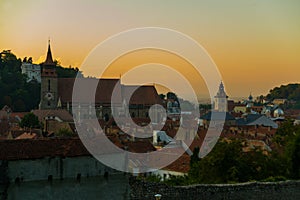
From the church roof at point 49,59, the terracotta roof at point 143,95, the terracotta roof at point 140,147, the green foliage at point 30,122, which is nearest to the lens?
the terracotta roof at point 140,147

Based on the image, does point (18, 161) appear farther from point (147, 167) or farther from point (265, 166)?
point (147, 167)

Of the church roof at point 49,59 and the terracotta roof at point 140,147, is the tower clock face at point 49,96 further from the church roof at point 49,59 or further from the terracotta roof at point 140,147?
the terracotta roof at point 140,147

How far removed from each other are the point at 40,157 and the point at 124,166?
2625 millimetres

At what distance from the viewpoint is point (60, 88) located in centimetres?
6981

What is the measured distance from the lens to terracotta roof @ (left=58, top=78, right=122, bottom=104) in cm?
6684

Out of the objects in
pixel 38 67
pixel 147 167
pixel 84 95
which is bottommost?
pixel 147 167

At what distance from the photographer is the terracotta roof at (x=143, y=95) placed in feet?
239

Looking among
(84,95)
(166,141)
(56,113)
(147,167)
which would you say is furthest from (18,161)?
(84,95)

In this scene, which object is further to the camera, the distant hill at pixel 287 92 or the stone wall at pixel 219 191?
the distant hill at pixel 287 92

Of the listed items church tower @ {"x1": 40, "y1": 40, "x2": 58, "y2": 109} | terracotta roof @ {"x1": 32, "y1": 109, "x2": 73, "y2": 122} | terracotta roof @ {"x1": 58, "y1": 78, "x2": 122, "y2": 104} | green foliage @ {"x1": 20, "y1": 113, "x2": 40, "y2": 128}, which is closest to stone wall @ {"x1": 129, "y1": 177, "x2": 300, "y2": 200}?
green foliage @ {"x1": 20, "y1": 113, "x2": 40, "y2": 128}

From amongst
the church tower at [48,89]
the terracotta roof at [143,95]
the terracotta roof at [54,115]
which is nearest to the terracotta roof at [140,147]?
the terracotta roof at [54,115]

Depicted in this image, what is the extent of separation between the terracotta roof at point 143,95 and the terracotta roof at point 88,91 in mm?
2008

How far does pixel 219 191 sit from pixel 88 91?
5510 centimetres

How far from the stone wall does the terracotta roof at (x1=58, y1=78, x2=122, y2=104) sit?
169 ft
